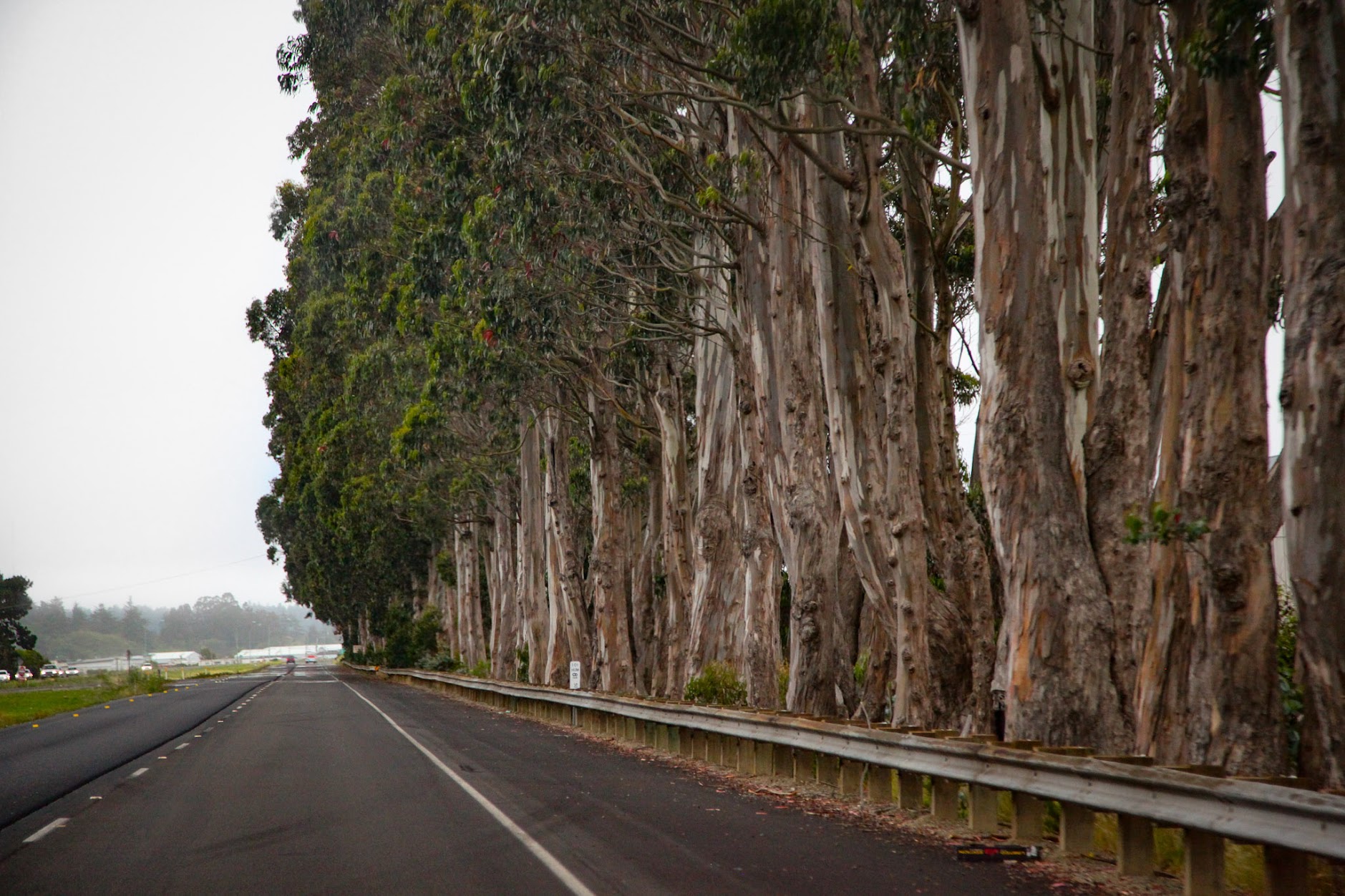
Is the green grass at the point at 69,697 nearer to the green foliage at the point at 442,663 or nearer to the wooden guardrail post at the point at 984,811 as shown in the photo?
the green foliage at the point at 442,663

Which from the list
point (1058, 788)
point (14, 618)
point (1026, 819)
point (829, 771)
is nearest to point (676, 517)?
point (829, 771)

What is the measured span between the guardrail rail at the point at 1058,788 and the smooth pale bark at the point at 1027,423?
1.03 meters

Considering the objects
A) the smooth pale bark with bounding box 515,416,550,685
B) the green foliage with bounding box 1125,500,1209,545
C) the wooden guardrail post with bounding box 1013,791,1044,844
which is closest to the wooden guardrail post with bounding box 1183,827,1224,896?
the green foliage with bounding box 1125,500,1209,545

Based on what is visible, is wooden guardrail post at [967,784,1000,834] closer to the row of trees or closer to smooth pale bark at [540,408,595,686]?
the row of trees

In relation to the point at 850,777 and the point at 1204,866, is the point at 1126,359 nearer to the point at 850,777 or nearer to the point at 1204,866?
the point at 850,777

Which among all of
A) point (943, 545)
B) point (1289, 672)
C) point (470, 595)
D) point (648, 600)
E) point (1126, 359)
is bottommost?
point (1289, 672)

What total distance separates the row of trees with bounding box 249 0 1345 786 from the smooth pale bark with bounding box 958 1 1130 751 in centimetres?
3

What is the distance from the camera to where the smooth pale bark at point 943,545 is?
47.9 feet

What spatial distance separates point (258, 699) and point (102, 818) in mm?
29934

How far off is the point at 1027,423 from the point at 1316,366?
3.60 meters

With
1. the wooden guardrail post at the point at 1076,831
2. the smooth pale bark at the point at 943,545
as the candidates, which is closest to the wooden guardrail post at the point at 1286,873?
the wooden guardrail post at the point at 1076,831

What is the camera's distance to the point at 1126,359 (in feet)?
40.4

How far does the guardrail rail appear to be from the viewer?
6.60 metres

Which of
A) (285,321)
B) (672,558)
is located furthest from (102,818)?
(285,321)
